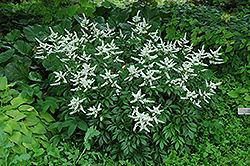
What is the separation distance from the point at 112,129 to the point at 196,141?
1375mm

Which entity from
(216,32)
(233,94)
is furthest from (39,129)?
(216,32)

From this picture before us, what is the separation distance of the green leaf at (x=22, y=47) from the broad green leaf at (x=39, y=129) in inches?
49.1

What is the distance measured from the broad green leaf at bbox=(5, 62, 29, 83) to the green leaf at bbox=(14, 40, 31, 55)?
391mm

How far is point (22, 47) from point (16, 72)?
0.56 meters

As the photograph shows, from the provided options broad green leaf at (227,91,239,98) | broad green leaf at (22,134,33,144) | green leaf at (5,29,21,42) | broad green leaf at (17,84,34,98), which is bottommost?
broad green leaf at (227,91,239,98)

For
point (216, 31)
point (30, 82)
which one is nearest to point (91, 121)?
point (30, 82)

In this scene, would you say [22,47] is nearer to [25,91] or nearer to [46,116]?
[25,91]

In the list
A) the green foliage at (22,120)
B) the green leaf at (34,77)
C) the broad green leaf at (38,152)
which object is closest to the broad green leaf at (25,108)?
the green foliage at (22,120)

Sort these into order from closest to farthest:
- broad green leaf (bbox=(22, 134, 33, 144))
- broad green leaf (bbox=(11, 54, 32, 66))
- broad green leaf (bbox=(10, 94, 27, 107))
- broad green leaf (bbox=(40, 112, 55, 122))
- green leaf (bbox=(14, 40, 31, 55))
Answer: broad green leaf (bbox=(22, 134, 33, 144)) → broad green leaf (bbox=(10, 94, 27, 107)) → broad green leaf (bbox=(40, 112, 55, 122)) → broad green leaf (bbox=(11, 54, 32, 66)) → green leaf (bbox=(14, 40, 31, 55))

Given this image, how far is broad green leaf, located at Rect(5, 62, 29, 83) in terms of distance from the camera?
2559mm

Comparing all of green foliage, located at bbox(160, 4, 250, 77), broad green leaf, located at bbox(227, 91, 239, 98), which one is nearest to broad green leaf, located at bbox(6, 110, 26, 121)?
green foliage, located at bbox(160, 4, 250, 77)

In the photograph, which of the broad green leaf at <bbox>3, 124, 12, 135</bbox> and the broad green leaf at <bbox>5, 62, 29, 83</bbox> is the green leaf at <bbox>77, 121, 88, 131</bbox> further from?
the broad green leaf at <bbox>5, 62, 29, 83</bbox>

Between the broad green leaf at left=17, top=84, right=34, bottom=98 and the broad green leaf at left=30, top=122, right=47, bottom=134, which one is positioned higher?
the broad green leaf at left=17, top=84, right=34, bottom=98

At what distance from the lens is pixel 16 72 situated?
102 inches
